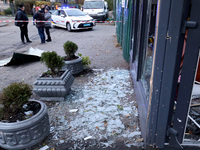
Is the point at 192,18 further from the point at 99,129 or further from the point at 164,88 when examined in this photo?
the point at 99,129

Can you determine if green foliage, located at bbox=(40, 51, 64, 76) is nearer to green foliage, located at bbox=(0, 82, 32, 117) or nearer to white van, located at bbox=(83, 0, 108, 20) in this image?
green foliage, located at bbox=(0, 82, 32, 117)

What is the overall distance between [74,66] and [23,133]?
105 inches

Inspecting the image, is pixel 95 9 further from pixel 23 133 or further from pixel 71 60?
pixel 23 133

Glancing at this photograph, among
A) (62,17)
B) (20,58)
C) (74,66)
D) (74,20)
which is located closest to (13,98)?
(74,66)

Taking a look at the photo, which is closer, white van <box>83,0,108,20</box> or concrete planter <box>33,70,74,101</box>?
concrete planter <box>33,70,74,101</box>

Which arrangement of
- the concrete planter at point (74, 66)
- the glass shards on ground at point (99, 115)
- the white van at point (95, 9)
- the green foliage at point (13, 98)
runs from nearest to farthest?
the green foliage at point (13, 98)
the glass shards on ground at point (99, 115)
the concrete planter at point (74, 66)
the white van at point (95, 9)

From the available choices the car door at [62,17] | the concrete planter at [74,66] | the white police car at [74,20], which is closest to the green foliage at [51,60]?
the concrete planter at [74,66]

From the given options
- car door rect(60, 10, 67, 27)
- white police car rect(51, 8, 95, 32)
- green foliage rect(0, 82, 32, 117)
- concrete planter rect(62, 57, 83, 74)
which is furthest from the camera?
car door rect(60, 10, 67, 27)

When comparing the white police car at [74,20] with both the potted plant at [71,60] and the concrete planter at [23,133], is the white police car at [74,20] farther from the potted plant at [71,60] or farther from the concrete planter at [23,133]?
the concrete planter at [23,133]

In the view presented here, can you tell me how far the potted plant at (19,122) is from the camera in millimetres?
2297

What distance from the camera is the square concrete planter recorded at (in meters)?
4.67

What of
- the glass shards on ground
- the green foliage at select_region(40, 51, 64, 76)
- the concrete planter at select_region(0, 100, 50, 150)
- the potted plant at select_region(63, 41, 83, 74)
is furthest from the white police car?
the concrete planter at select_region(0, 100, 50, 150)

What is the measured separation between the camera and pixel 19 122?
230cm

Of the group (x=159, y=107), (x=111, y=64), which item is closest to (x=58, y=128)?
(x=159, y=107)
